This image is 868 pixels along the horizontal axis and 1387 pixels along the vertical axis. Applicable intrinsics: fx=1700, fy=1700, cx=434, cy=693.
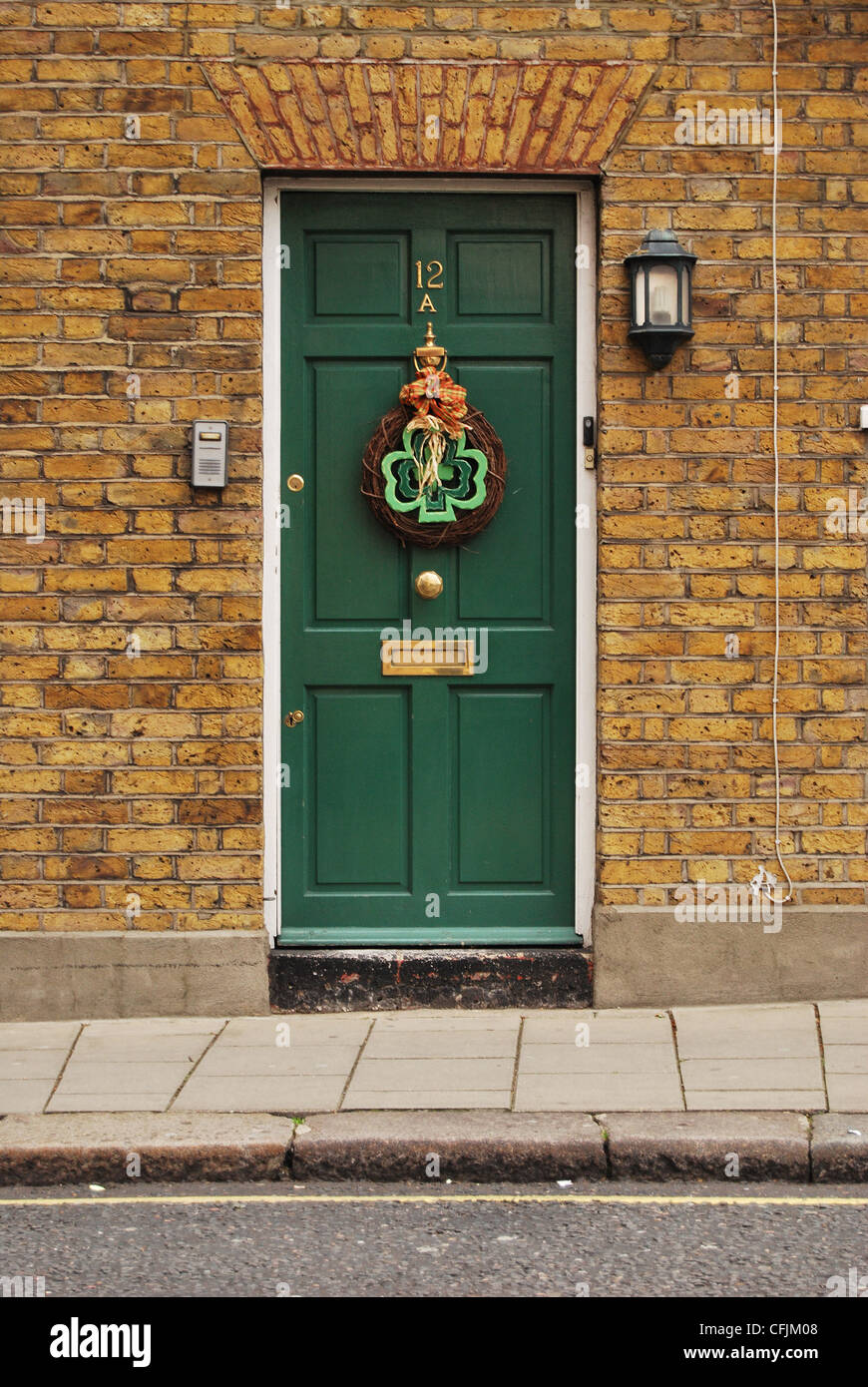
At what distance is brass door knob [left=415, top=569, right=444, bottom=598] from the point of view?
23.1ft

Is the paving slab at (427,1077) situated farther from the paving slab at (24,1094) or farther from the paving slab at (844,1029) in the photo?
the paving slab at (844,1029)

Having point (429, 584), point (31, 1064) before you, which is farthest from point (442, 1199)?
point (429, 584)

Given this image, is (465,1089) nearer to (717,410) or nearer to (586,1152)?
(586,1152)

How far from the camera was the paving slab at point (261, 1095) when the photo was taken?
228 inches

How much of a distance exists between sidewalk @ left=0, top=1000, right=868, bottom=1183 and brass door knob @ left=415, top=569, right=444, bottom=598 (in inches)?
68.2

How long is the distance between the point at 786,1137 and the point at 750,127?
13.2ft

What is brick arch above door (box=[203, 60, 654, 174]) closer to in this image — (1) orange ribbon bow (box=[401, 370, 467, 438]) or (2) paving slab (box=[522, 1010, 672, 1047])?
(1) orange ribbon bow (box=[401, 370, 467, 438])

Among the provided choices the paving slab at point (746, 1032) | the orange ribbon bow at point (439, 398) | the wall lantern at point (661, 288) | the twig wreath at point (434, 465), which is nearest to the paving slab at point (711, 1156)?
the paving slab at point (746, 1032)

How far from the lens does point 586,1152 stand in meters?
5.41

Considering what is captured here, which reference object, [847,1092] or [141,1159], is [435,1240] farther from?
[847,1092]

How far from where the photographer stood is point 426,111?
270 inches

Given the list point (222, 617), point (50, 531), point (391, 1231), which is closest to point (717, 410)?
point (222, 617)

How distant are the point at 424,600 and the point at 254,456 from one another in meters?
0.92

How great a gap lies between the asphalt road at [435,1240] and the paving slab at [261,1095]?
0.42 m
